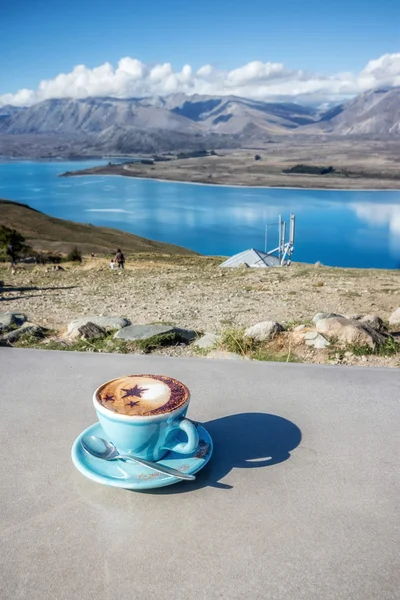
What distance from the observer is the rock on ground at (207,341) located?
389 cm

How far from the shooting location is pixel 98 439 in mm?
1887

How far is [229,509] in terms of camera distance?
172 cm

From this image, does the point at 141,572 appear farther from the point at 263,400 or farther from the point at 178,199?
the point at 178,199

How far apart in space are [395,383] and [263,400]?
683mm

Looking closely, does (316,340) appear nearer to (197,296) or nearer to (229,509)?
(229,509)

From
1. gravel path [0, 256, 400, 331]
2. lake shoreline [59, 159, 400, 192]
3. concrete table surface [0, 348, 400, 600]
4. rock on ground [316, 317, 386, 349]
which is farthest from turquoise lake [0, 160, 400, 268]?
concrete table surface [0, 348, 400, 600]

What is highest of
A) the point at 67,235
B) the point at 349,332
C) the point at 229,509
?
the point at 229,509

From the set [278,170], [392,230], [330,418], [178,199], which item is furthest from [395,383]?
[278,170]

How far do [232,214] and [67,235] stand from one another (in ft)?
88.6

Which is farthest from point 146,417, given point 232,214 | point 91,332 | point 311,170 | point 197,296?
point 311,170

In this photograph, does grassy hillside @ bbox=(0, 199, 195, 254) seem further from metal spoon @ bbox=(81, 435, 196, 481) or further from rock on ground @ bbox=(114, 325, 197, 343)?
metal spoon @ bbox=(81, 435, 196, 481)

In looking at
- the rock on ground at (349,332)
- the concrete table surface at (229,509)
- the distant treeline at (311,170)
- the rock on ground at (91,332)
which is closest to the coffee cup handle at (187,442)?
the concrete table surface at (229,509)

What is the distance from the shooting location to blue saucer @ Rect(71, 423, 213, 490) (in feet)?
5.59

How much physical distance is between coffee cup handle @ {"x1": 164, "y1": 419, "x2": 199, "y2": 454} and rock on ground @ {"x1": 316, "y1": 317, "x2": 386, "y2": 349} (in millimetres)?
2131
